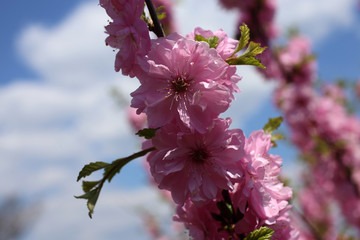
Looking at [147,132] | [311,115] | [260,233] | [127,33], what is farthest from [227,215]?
[311,115]

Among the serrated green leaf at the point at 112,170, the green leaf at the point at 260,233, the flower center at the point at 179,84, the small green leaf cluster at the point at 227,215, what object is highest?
the flower center at the point at 179,84

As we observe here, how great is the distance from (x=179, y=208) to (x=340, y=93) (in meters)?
4.42

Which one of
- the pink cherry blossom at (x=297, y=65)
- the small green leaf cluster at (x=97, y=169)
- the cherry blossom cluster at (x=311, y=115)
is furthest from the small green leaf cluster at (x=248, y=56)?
the pink cherry blossom at (x=297, y=65)

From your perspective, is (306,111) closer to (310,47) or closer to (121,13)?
(310,47)

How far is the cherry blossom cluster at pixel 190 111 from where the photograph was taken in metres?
0.91

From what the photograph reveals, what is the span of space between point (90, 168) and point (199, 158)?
36cm

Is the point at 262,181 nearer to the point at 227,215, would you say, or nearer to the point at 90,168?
the point at 227,215

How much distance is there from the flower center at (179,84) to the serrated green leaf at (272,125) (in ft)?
1.35

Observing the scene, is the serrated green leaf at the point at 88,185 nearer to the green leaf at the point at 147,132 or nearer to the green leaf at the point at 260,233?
the green leaf at the point at 147,132

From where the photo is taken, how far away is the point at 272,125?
1.22 metres

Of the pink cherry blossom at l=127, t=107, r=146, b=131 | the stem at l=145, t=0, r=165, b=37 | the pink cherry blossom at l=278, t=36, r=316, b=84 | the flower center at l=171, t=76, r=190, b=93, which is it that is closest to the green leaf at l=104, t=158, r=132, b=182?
the flower center at l=171, t=76, r=190, b=93

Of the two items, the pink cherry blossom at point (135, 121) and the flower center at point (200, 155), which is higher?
the pink cherry blossom at point (135, 121)

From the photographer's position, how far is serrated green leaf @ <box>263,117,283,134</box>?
121 centimetres

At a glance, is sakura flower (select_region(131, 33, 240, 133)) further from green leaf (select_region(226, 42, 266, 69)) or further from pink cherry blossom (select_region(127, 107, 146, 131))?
pink cherry blossom (select_region(127, 107, 146, 131))
